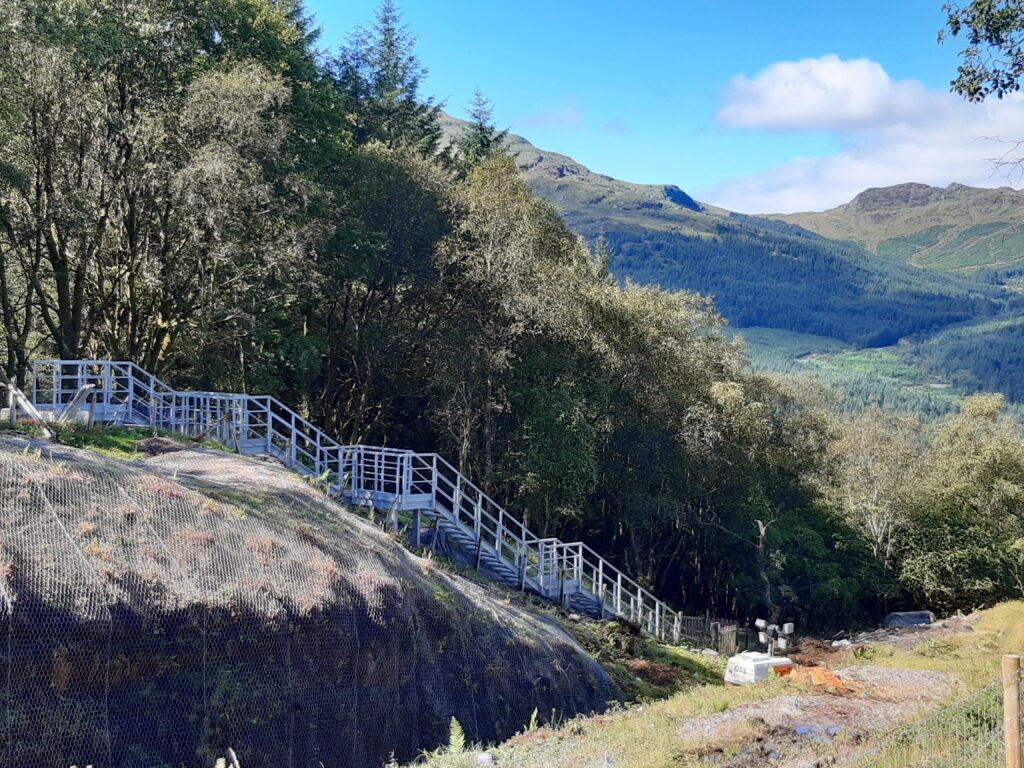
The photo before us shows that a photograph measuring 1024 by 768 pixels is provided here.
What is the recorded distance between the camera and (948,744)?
8.62m

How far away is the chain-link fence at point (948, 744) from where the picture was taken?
818cm

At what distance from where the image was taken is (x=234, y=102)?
23844 mm

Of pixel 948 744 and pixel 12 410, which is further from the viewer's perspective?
pixel 12 410

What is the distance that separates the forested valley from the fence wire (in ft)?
66.6

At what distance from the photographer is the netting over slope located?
938 cm

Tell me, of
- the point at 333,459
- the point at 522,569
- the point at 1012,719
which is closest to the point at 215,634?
the point at 1012,719

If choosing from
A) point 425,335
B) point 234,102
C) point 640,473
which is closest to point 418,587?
point 234,102

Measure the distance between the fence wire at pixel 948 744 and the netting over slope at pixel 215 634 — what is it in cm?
622

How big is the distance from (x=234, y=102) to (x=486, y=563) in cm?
1344

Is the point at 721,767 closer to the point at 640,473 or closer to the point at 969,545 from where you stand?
the point at 640,473

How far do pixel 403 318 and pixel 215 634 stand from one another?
23.0m

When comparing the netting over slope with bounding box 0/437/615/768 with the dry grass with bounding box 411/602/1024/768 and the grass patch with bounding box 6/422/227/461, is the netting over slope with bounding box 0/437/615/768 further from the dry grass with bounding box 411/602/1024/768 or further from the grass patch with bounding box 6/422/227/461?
the grass patch with bounding box 6/422/227/461

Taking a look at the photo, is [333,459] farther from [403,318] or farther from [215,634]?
[403,318]

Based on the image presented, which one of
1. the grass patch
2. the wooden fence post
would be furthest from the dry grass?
the grass patch
